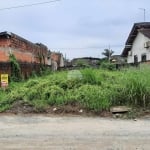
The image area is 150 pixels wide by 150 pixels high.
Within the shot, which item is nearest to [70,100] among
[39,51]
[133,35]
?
[39,51]

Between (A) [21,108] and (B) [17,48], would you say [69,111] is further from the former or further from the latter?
(B) [17,48]

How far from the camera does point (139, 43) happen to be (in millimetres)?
31609

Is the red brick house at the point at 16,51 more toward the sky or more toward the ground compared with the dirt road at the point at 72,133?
more toward the sky

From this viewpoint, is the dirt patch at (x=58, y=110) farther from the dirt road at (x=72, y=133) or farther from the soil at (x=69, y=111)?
the dirt road at (x=72, y=133)

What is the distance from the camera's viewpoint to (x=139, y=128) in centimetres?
994

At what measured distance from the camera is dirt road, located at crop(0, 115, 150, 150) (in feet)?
26.3

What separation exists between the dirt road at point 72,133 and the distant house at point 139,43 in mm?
17901

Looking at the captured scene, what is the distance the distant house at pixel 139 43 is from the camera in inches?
1167

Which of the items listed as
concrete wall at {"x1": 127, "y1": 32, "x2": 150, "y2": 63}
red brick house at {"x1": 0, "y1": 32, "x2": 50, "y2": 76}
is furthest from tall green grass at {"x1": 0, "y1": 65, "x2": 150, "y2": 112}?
concrete wall at {"x1": 127, "y1": 32, "x2": 150, "y2": 63}

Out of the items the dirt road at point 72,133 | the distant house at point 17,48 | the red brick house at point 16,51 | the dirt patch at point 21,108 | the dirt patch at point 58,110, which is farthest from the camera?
the distant house at point 17,48

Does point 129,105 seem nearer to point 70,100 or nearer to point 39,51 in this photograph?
point 70,100

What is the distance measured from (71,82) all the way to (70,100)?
1705mm

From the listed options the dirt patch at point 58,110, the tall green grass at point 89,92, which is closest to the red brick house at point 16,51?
the tall green grass at point 89,92

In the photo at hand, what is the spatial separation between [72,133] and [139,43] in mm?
23290
